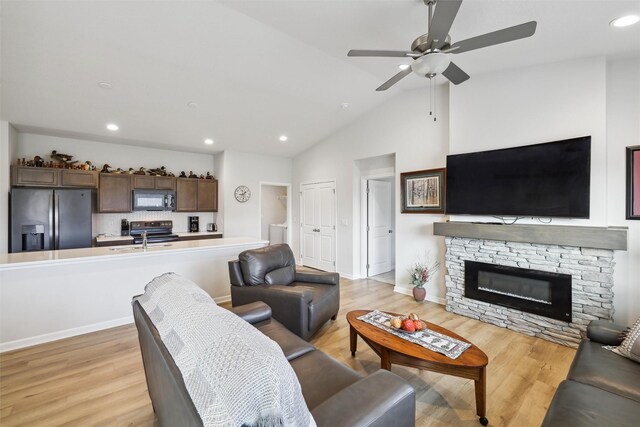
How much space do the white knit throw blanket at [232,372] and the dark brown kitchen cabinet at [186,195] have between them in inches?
201

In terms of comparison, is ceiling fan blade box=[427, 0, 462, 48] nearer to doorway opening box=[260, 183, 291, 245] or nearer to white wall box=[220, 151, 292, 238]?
white wall box=[220, 151, 292, 238]

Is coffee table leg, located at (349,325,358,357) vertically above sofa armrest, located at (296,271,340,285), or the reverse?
sofa armrest, located at (296,271,340,285)

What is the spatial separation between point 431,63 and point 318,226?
446 cm

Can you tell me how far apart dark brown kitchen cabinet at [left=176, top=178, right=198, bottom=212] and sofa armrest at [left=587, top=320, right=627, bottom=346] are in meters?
6.13

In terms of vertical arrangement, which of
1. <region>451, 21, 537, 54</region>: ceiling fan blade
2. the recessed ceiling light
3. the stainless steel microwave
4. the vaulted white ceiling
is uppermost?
the vaulted white ceiling

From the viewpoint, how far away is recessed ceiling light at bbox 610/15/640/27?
221cm

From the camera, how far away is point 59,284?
115 inches

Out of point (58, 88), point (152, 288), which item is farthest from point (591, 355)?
point (58, 88)

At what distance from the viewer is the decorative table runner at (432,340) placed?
1.87 metres

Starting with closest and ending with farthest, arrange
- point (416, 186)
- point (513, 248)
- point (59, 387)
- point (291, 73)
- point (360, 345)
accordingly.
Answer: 1. point (59, 387)
2. point (360, 345)
3. point (513, 248)
4. point (291, 73)
5. point (416, 186)

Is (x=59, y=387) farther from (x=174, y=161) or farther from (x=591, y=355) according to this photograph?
(x=174, y=161)

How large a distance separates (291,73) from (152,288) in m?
3.24

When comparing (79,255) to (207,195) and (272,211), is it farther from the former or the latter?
(272,211)

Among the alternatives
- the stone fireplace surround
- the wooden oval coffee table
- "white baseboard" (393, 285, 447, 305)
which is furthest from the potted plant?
the wooden oval coffee table
